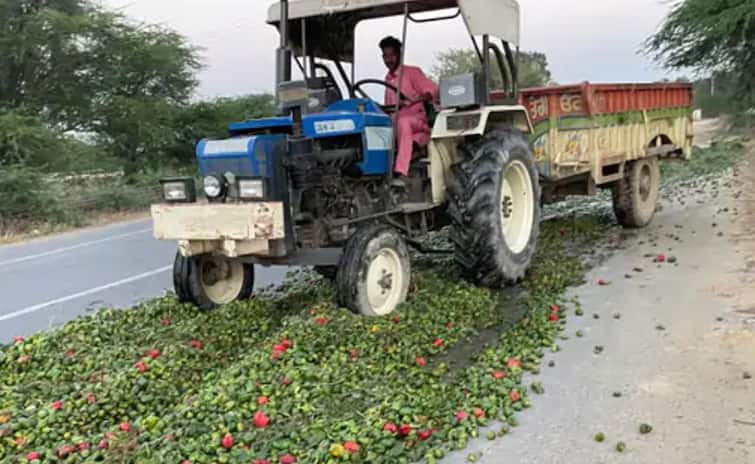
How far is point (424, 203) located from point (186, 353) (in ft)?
7.73

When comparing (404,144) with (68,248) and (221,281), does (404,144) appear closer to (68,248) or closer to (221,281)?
(221,281)

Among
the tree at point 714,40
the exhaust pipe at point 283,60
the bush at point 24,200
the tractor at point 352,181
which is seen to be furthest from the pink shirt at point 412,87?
the tree at point 714,40

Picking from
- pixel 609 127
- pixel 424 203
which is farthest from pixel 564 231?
pixel 424 203

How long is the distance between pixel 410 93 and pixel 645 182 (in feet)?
14.5

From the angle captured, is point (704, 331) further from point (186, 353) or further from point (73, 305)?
point (73, 305)

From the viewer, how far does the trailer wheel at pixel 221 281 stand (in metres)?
5.67

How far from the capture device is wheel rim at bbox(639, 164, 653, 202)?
355 inches

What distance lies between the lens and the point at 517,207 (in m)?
6.64

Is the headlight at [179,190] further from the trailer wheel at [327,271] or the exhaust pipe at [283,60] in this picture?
the trailer wheel at [327,271]

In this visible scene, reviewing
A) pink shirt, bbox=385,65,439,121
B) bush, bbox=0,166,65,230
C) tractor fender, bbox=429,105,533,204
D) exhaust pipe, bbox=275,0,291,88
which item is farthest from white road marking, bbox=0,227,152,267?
tractor fender, bbox=429,105,533,204

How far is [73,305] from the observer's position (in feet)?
21.3

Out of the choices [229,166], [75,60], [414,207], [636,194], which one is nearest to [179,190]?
[229,166]

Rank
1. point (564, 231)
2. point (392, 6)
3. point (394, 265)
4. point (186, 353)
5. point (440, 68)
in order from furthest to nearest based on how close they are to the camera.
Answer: point (564, 231), point (440, 68), point (392, 6), point (394, 265), point (186, 353)

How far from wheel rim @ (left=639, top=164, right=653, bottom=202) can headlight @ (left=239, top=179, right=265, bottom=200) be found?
19.2 feet
